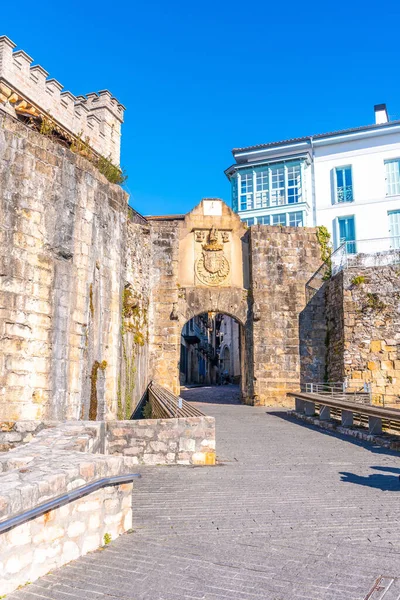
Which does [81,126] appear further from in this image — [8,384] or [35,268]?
[8,384]

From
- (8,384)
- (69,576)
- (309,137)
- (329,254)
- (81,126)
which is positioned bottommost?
(69,576)

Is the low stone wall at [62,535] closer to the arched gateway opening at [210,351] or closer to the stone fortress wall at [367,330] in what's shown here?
the stone fortress wall at [367,330]

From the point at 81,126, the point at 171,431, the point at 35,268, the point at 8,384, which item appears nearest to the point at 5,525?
the point at 171,431

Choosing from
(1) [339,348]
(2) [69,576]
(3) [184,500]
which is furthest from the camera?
(1) [339,348]

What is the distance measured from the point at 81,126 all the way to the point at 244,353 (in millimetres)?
9016

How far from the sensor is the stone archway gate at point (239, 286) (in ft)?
58.1

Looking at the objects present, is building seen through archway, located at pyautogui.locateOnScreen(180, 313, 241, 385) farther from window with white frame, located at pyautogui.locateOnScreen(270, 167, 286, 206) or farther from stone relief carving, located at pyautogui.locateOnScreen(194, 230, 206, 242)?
stone relief carving, located at pyautogui.locateOnScreen(194, 230, 206, 242)

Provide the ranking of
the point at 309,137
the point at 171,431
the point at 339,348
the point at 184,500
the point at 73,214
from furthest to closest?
the point at 309,137
the point at 339,348
the point at 73,214
the point at 171,431
the point at 184,500

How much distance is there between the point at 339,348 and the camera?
54.9 ft

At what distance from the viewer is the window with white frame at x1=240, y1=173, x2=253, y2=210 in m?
26.8

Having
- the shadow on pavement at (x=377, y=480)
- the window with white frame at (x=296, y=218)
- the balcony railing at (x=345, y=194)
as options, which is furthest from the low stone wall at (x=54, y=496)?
the balcony railing at (x=345, y=194)

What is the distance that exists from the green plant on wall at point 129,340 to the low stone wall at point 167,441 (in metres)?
3.21

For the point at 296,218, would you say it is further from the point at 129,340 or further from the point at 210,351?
the point at 210,351

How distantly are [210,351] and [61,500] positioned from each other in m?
40.1
